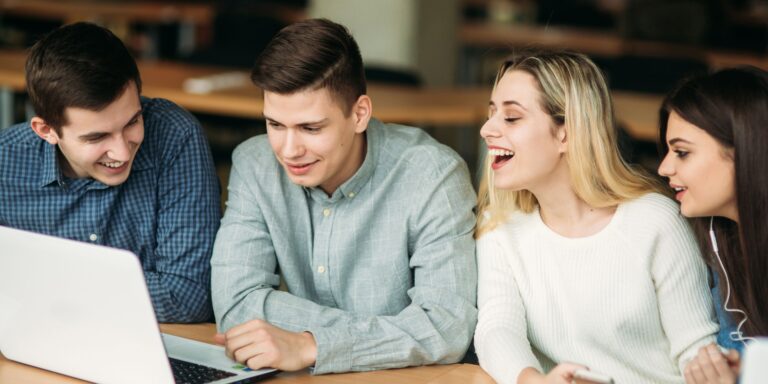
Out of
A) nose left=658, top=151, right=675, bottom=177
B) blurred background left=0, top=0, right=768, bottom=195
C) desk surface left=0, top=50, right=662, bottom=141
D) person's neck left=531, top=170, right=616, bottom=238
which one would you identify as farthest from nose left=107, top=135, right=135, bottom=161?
desk surface left=0, top=50, right=662, bottom=141

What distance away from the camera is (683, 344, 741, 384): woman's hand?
1678 millimetres

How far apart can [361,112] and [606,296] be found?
1.99ft

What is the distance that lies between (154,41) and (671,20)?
383 centimetres

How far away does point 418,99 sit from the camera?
4.09m

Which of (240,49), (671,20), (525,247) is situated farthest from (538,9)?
(525,247)

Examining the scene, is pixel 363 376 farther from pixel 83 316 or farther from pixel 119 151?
pixel 119 151

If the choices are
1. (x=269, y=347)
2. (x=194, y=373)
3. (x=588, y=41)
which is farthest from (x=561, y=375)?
(x=588, y=41)

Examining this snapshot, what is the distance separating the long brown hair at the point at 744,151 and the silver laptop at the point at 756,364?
57cm

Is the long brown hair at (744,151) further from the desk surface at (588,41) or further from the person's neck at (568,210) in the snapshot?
the desk surface at (588,41)

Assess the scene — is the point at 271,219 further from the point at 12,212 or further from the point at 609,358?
the point at 609,358

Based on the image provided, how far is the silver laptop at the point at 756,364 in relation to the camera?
1231 millimetres

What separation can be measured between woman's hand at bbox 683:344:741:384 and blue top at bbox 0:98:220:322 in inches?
39.3

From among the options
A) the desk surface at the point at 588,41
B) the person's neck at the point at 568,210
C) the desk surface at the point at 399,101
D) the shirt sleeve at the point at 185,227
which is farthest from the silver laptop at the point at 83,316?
the desk surface at the point at 588,41

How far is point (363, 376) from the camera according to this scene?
5.87 ft
